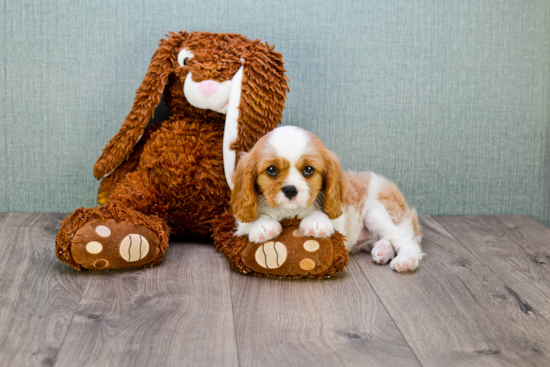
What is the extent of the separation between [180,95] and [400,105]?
0.86m

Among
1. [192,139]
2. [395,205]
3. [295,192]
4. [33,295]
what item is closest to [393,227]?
[395,205]

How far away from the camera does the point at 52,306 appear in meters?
1.34

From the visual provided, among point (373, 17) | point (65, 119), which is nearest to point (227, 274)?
point (65, 119)

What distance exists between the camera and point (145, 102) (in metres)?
1.75

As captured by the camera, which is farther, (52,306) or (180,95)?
(180,95)

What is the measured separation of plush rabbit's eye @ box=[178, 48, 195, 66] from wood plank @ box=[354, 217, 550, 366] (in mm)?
843

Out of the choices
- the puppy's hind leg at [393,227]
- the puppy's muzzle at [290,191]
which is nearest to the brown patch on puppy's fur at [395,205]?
the puppy's hind leg at [393,227]

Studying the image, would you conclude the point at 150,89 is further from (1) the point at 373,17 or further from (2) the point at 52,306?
(1) the point at 373,17

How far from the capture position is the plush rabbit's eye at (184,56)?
68.7 inches

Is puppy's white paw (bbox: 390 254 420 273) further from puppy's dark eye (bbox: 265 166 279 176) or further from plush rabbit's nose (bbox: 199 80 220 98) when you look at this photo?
plush rabbit's nose (bbox: 199 80 220 98)

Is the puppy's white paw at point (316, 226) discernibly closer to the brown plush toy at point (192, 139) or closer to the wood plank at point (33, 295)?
the brown plush toy at point (192, 139)

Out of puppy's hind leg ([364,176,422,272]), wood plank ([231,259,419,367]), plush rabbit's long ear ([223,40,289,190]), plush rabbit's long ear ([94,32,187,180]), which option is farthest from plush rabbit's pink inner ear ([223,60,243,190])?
puppy's hind leg ([364,176,422,272])

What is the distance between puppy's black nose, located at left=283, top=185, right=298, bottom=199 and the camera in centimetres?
144

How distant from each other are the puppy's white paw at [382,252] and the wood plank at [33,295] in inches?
33.7
